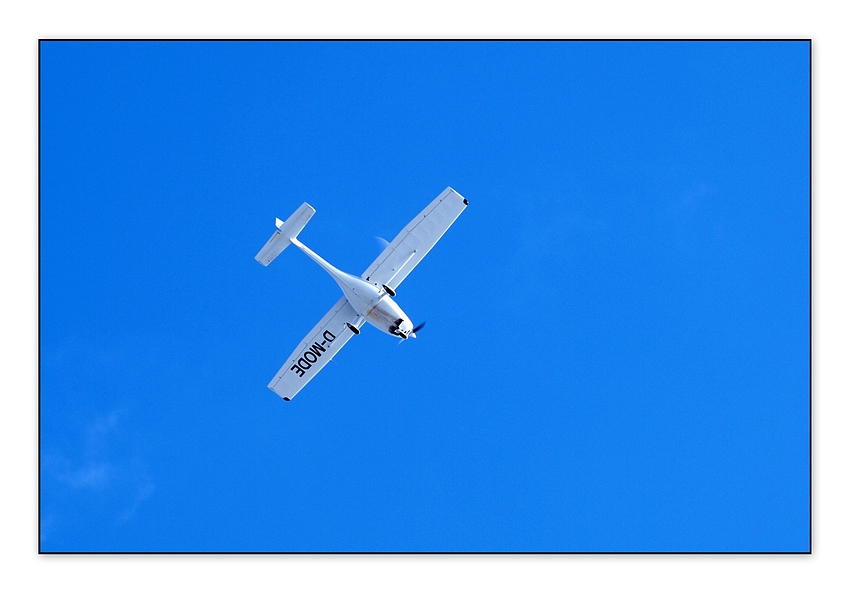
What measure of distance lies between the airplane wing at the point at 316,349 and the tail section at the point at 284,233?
3.16 meters

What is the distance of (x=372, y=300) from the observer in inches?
1007

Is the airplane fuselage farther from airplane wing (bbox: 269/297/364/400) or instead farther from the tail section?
airplane wing (bbox: 269/297/364/400)

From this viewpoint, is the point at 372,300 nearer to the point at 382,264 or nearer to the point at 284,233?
the point at 382,264

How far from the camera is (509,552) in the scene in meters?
19.5

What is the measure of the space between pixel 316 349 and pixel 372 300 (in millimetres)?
3774

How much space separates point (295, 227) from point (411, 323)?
5.11 metres

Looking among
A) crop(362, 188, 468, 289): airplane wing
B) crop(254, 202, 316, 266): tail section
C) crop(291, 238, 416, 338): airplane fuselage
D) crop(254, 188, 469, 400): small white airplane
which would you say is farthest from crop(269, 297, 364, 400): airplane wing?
crop(254, 202, 316, 266): tail section

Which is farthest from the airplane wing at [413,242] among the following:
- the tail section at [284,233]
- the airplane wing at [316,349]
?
the tail section at [284,233]

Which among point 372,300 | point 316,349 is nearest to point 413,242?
point 372,300

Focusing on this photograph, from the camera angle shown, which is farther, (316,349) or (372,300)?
(316,349)

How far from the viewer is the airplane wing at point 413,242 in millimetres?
26000

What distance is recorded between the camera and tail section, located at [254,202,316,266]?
984 inches
